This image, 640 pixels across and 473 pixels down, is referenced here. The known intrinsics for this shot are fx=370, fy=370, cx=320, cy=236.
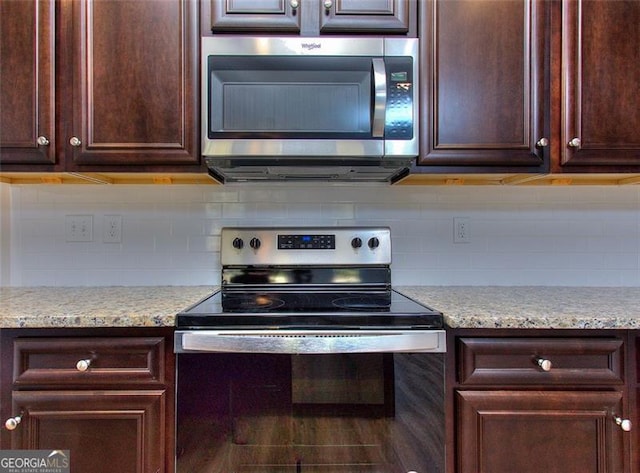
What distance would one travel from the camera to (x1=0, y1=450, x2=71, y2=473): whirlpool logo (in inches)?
41.3

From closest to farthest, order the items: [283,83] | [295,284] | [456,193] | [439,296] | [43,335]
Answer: [43,335] → [283,83] → [439,296] → [295,284] → [456,193]

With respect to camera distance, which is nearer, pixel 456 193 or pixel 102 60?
pixel 102 60

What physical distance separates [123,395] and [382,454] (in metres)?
0.76

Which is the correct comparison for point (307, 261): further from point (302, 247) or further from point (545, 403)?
point (545, 403)

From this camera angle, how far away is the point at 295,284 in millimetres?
1546

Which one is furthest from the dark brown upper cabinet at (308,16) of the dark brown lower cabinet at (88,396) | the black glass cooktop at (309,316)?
the dark brown lower cabinet at (88,396)

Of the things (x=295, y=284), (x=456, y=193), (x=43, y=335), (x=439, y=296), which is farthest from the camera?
(x=456, y=193)

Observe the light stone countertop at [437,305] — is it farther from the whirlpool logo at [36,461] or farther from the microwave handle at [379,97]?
the microwave handle at [379,97]

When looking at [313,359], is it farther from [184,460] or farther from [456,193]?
[456,193]

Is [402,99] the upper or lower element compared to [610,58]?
lower

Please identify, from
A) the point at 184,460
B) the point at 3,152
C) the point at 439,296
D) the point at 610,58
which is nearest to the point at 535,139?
the point at 610,58

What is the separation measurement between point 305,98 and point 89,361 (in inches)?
40.7

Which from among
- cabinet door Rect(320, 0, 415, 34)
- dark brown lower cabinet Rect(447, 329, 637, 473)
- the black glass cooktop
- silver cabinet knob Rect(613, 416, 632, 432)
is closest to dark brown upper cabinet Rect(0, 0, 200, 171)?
cabinet door Rect(320, 0, 415, 34)

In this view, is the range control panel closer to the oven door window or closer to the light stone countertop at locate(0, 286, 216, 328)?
the light stone countertop at locate(0, 286, 216, 328)
